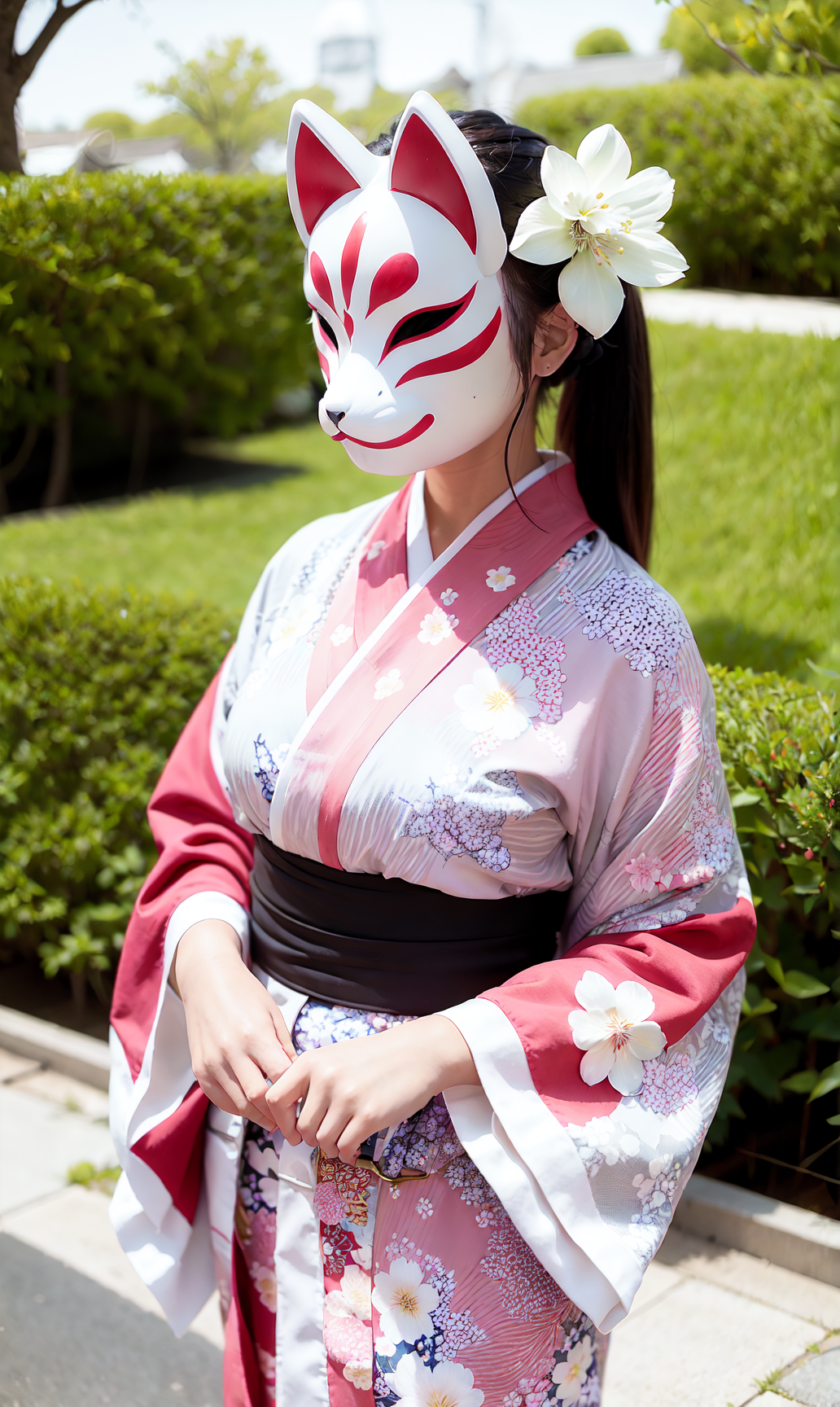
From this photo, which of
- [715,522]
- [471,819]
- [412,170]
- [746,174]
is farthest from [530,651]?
[746,174]

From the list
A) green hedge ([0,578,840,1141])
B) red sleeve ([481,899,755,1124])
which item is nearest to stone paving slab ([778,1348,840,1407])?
Answer: green hedge ([0,578,840,1141])

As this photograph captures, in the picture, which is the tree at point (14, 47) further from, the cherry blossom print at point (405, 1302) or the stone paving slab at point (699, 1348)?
the stone paving slab at point (699, 1348)

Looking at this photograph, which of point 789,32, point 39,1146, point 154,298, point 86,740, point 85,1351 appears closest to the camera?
point 85,1351

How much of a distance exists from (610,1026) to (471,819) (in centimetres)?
28

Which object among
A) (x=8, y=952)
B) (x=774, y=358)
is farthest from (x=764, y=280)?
(x=8, y=952)

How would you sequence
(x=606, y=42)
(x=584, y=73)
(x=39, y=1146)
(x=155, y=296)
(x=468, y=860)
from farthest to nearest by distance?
(x=606, y=42), (x=584, y=73), (x=155, y=296), (x=39, y=1146), (x=468, y=860)

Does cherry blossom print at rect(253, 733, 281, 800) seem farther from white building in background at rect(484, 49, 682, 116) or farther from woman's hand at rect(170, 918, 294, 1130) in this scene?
white building in background at rect(484, 49, 682, 116)

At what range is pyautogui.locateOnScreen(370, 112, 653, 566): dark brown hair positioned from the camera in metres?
1.36

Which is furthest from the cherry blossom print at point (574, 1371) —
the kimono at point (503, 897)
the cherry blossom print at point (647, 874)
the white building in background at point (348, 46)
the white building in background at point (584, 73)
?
the white building in background at point (348, 46)

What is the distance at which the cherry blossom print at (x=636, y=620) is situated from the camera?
133cm

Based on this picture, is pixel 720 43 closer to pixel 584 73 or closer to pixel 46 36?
pixel 46 36

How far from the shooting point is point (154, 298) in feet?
24.4

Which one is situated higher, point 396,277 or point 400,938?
point 396,277

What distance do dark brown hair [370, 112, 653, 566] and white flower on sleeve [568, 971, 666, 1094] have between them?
60 centimetres
